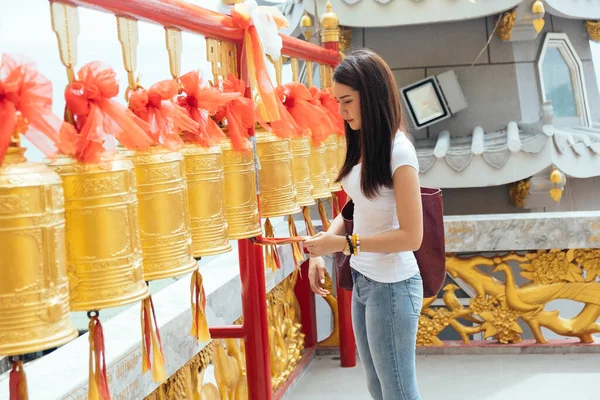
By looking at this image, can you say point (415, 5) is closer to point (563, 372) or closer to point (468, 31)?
point (468, 31)

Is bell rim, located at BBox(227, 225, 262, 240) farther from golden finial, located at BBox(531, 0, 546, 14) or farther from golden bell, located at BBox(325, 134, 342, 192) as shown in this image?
golden finial, located at BBox(531, 0, 546, 14)

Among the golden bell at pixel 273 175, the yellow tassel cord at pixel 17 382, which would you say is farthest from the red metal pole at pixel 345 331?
the yellow tassel cord at pixel 17 382

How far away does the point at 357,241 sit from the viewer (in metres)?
1.95

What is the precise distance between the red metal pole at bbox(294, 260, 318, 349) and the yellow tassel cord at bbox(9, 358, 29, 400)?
111 inches

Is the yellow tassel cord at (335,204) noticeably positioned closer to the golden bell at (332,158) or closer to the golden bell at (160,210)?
the golden bell at (332,158)

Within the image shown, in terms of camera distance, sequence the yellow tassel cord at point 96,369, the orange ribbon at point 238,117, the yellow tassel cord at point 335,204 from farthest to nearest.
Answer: the yellow tassel cord at point 335,204 → the orange ribbon at point 238,117 → the yellow tassel cord at point 96,369

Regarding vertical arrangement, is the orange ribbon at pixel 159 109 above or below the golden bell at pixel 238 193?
above

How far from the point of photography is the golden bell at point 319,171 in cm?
274

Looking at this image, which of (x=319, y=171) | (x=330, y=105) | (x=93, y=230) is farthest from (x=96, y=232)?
(x=330, y=105)

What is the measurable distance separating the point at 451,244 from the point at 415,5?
3.00 m

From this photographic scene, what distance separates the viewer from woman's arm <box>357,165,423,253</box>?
189 centimetres

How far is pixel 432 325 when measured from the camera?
4.05 m

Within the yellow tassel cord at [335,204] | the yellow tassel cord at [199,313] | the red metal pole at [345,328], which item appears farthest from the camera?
the red metal pole at [345,328]

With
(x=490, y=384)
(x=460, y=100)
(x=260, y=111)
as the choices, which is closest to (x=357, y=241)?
(x=260, y=111)
